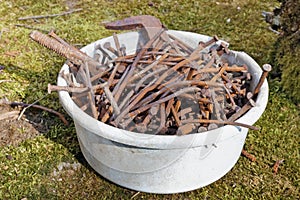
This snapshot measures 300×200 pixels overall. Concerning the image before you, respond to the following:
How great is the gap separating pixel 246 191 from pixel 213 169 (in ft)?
1.05

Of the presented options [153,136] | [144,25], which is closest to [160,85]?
[153,136]

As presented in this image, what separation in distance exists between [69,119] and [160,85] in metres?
0.76

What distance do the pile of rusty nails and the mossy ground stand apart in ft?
1.34

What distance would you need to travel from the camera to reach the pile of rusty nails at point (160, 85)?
6.53 ft

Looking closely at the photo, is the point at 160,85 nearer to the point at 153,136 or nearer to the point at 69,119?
the point at 153,136

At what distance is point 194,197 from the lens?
2.17m

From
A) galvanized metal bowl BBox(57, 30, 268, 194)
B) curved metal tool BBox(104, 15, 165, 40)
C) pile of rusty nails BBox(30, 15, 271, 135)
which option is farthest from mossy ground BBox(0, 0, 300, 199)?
curved metal tool BBox(104, 15, 165, 40)

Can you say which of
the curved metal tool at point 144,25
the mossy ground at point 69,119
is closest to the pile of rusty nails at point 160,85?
the curved metal tool at point 144,25

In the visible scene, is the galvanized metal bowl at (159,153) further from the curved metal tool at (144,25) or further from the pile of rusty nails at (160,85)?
the curved metal tool at (144,25)

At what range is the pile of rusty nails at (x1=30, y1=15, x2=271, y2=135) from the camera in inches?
78.4

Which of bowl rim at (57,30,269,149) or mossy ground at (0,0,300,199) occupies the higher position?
bowl rim at (57,30,269,149)

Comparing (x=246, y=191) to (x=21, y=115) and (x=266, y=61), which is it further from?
(x=21, y=115)

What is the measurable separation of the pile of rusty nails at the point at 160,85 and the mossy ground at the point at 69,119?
0.41 metres

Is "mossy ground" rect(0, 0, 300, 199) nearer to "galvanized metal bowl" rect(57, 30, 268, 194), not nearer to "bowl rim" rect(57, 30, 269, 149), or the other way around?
"galvanized metal bowl" rect(57, 30, 268, 194)
